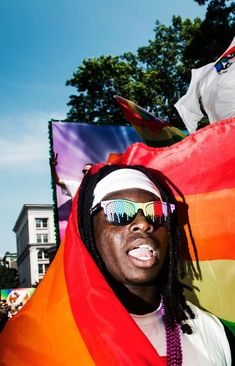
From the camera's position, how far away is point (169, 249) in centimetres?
202

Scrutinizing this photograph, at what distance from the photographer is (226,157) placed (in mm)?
2389

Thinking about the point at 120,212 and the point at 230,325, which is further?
the point at 230,325

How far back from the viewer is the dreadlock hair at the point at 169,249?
1.89m

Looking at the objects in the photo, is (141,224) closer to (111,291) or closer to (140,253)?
(140,253)

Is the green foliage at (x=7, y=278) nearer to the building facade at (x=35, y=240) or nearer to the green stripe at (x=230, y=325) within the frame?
the building facade at (x=35, y=240)

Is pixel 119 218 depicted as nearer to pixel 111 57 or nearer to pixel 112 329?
pixel 112 329

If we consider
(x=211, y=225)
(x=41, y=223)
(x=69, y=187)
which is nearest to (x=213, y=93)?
(x=211, y=225)

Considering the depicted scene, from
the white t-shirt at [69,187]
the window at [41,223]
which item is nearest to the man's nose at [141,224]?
the white t-shirt at [69,187]

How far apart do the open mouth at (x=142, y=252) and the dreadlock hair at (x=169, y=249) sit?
5.8 inches

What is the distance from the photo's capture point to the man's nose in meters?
1.83

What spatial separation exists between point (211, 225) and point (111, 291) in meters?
0.83

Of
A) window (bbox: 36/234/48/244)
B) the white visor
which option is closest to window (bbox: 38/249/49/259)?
window (bbox: 36/234/48/244)

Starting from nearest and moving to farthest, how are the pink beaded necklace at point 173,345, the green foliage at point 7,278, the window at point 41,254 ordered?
1. the pink beaded necklace at point 173,345
2. the green foliage at point 7,278
3. the window at point 41,254

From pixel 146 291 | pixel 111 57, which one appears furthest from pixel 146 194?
pixel 111 57
